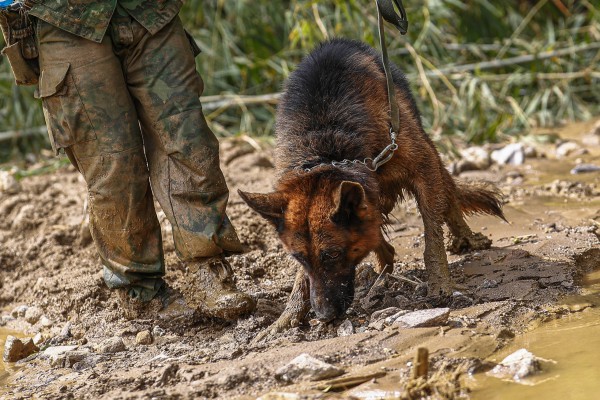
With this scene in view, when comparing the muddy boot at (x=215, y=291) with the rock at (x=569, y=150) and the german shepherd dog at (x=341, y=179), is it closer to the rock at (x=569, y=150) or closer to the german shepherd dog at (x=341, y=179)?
the german shepherd dog at (x=341, y=179)

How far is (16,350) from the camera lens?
488 centimetres

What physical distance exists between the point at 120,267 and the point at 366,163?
164 cm

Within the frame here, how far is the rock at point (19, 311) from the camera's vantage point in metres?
5.86

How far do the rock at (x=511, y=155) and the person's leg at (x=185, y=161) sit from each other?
13.8 feet

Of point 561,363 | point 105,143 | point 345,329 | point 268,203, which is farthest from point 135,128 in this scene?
point 561,363

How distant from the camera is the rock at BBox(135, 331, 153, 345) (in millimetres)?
4754

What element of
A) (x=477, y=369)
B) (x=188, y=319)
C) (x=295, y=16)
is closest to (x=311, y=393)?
(x=477, y=369)

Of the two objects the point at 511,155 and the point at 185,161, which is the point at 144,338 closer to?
the point at 185,161

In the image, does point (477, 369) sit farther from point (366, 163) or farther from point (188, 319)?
point (188, 319)

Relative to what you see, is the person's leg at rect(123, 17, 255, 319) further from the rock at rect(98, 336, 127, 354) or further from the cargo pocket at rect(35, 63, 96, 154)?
the rock at rect(98, 336, 127, 354)

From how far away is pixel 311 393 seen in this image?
11.7 feet

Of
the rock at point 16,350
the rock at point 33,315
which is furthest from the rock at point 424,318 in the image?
the rock at point 33,315

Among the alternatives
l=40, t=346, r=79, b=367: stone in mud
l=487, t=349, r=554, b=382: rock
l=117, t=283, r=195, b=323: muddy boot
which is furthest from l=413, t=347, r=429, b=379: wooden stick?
l=40, t=346, r=79, b=367: stone in mud

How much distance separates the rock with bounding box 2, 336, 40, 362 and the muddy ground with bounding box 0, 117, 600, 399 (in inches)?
3.2
